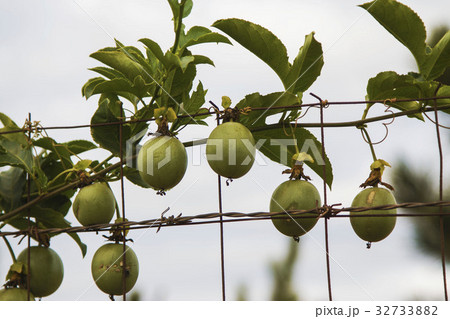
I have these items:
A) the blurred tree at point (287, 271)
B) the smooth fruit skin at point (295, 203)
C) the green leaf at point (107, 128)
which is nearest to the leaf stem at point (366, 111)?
the smooth fruit skin at point (295, 203)

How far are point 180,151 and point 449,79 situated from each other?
15.3 feet

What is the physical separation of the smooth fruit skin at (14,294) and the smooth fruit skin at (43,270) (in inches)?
1.5

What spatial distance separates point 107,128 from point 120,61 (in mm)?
187

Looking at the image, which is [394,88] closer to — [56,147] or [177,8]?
[177,8]

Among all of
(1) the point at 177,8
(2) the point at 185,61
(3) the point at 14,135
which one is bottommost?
(3) the point at 14,135

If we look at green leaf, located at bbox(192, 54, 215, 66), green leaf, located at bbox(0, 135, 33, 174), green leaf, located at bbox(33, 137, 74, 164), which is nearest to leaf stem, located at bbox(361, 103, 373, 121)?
green leaf, located at bbox(192, 54, 215, 66)

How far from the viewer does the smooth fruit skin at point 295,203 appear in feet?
4.34

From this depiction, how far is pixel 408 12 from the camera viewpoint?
1.35 m

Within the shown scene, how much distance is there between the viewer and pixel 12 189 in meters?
1.74

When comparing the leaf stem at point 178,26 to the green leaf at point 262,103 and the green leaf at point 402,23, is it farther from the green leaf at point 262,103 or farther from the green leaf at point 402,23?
the green leaf at point 402,23

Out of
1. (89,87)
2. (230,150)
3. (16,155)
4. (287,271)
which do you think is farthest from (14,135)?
(287,271)

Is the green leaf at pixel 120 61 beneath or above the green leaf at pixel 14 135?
above

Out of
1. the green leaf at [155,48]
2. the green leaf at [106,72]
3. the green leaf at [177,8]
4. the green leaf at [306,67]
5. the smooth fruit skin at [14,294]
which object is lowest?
the smooth fruit skin at [14,294]

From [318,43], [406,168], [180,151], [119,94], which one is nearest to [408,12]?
[318,43]
